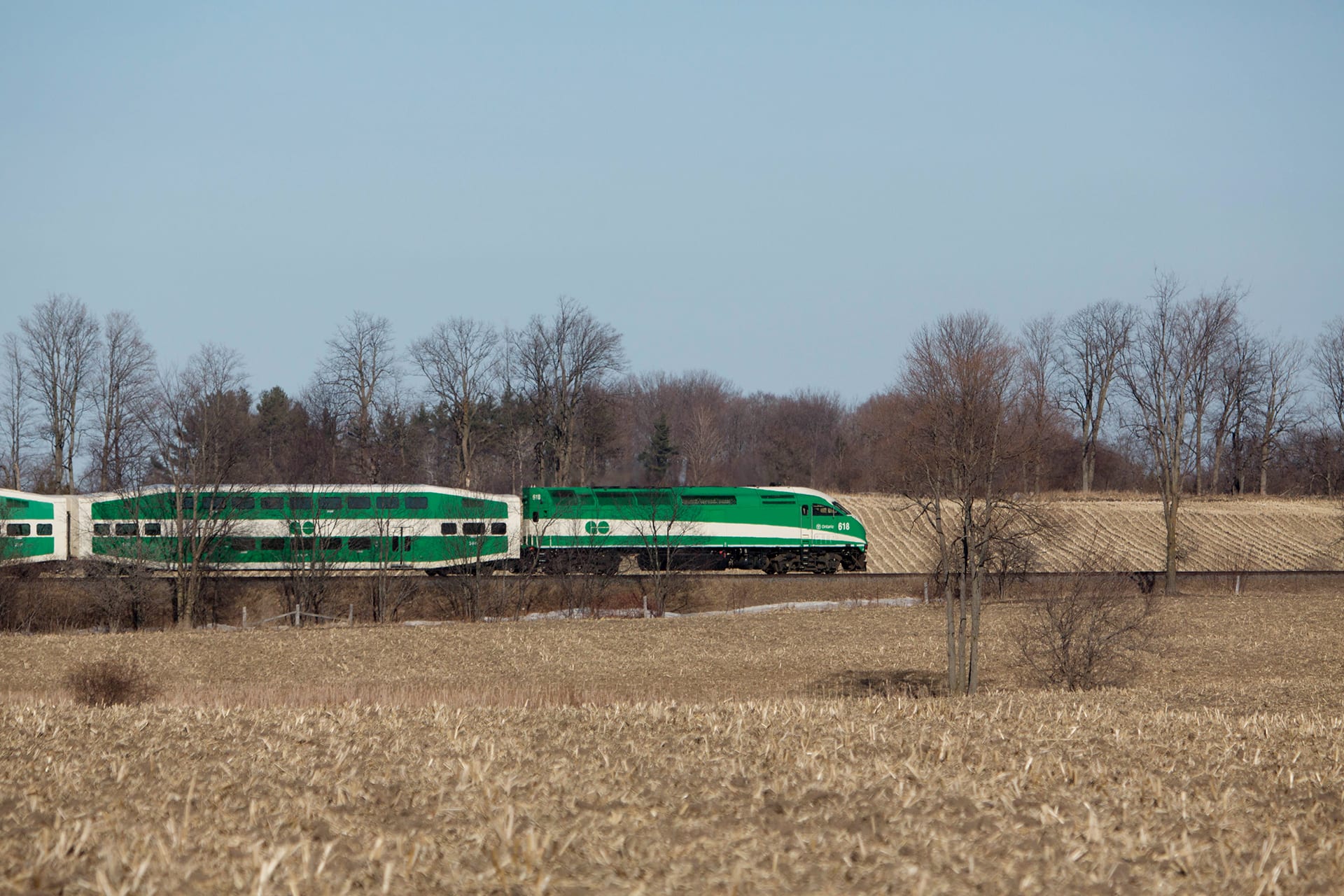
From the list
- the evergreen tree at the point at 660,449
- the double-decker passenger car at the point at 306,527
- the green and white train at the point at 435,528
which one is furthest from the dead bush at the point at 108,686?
the evergreen tree at the point at 660,449

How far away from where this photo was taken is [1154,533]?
6844cm

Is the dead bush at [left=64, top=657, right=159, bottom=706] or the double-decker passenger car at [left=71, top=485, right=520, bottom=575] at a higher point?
the double-decker passenger car at [left=71, top=485, right=520, bottom=575]

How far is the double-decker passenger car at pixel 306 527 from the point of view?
4303cm

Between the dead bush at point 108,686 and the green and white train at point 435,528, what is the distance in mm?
18652

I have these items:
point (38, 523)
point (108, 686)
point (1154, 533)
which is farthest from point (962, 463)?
point (1154, 533)

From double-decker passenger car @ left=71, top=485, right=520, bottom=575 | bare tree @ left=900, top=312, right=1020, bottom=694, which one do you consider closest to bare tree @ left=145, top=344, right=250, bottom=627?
double-decker passenger car @ left=71, top=485, right=520, bottom=575

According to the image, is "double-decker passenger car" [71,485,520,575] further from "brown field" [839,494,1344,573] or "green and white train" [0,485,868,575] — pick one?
"brown field" [839,494,1344,573]

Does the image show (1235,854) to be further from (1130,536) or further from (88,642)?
(1130,536)

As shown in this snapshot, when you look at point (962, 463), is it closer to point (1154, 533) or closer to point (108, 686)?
point (108, 686)

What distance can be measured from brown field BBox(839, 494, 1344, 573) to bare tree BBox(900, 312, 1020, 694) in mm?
4215

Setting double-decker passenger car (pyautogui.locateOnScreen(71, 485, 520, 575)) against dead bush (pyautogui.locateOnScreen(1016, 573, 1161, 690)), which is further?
double-decker passenger car (pyautogui.locateOnScreen(71, 485, 520, 575))

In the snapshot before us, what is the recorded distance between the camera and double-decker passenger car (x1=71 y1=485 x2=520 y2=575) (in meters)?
43.0

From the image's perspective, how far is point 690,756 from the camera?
9.27 metres

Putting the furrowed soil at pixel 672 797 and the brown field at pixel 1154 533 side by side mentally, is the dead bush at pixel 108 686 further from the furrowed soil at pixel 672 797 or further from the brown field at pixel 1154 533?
the brown field at pixel 1154 533
